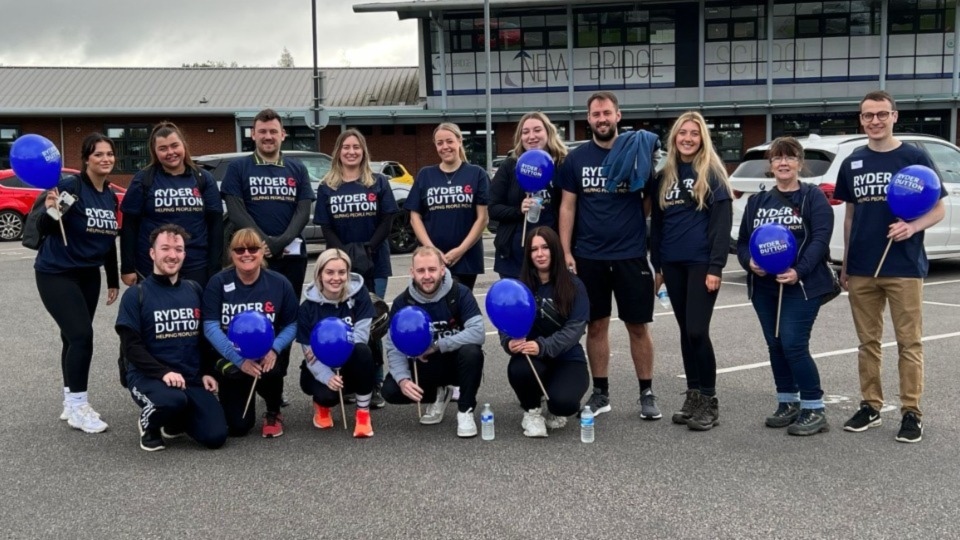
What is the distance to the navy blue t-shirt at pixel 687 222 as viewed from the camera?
17.8ft

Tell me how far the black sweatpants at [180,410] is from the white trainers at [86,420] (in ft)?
1.56

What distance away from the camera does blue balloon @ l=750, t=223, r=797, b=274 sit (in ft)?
16.9

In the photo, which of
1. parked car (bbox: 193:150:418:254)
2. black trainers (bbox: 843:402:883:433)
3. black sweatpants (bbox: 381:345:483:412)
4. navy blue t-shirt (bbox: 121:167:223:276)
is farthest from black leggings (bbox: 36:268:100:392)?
parked car (bbox: 193:150:418:254)

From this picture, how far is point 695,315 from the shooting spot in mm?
5449

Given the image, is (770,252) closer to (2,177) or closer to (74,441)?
(74,441)

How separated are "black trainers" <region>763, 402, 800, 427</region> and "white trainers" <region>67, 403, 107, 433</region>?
13.2 feet

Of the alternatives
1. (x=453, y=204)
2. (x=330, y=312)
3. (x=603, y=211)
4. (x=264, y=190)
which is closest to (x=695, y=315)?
(x=603, y=211)

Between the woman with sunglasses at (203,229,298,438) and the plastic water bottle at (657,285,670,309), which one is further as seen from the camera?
the plastic water bottle at (657,285,670,309)

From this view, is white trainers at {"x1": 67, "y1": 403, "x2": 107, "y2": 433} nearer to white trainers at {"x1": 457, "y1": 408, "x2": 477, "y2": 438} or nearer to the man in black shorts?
white trainers at {"x1": 457, "y1": 408, "x2": 477, "y2": 438}

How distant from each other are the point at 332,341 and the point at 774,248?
258 centimetres

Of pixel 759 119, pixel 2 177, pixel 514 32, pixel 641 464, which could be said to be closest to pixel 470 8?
→ pixel 514 32

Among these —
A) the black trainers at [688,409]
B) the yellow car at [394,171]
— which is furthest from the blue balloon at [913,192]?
the yellow car at [394,171]

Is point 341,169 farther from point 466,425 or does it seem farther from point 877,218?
point 877,218

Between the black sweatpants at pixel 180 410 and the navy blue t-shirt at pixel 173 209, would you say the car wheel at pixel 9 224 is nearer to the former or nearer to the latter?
the navy blue t-shirt at pixel 173 209
